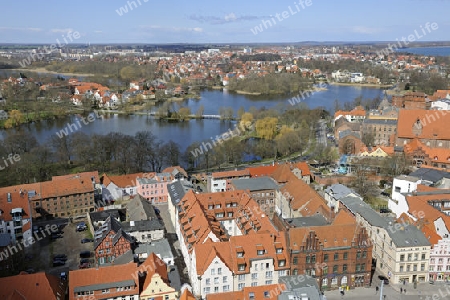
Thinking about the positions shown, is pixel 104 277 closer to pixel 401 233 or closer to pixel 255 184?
pixel 255 184

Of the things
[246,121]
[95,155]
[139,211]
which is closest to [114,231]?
[139,211]

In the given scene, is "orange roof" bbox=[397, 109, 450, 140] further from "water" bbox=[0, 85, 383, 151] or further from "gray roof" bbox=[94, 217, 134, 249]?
"gray roof" bbox=[94, 217, 134, 249]

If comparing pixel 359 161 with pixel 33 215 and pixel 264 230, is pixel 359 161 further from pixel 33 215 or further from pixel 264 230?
pixel 33 215

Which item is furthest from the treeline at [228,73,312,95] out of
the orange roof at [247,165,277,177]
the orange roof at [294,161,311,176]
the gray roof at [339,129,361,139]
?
the orange roof at [247,165,277,177]

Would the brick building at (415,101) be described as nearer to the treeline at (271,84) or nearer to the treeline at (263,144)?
the treeline at (263,144)

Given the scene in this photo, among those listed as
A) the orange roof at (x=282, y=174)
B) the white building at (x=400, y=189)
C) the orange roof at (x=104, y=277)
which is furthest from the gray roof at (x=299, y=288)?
the orange roof at (x=282, y=174)

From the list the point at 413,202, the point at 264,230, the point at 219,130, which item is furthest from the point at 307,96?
the point at 264,230
